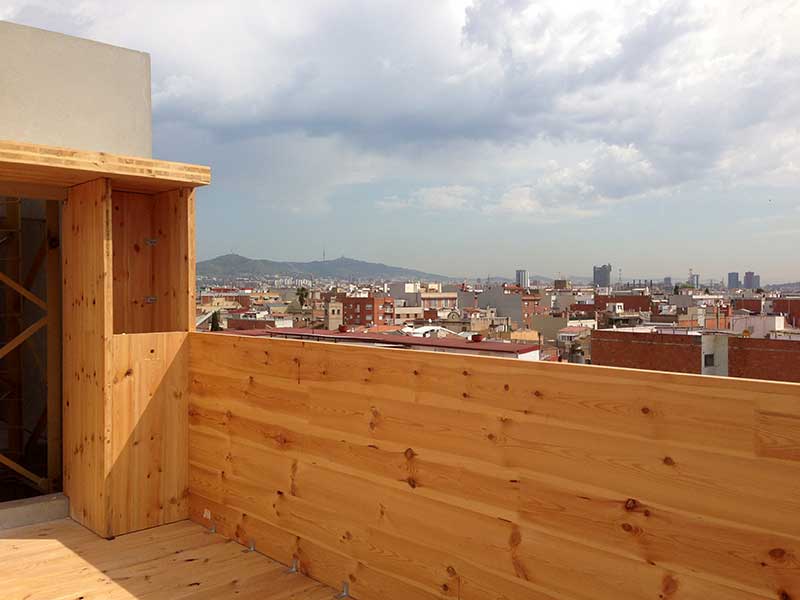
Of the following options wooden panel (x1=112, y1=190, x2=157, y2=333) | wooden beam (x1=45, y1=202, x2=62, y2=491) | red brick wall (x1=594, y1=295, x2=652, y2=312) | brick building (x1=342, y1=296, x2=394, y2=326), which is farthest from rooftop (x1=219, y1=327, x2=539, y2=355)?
brick building (x1=342, y1=296, x2=394, y2=326)

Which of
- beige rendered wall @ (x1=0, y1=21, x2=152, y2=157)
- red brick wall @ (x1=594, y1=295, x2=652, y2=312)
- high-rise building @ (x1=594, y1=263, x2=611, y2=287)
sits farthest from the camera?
high-rise building @ (x1=594, y1=263, x2=611, y2=287)

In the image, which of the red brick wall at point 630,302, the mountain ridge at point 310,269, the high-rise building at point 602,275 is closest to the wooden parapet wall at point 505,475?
the mountain ridge at point 310,269

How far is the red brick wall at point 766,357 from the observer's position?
10.9m

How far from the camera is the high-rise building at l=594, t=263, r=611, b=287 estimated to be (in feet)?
268

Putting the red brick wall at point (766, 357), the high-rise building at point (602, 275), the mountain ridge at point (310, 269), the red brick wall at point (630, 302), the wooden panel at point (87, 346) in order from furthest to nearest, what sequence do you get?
the high-rise building at point (602, 275) < the mountain ridge at point (310, 269) < the red brick wall at point (630, 302) < the red brick wall at point (766, 357) < the wooden panel at point (87, 346)

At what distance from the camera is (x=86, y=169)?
3514 mm

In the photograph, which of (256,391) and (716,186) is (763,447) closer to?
(256,391)

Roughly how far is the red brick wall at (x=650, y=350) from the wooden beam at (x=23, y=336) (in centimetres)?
893

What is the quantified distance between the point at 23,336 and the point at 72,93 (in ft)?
5.55

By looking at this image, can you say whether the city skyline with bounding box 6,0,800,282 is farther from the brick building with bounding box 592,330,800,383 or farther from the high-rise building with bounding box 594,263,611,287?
the high-rise building with bounding box 594,263,611,287

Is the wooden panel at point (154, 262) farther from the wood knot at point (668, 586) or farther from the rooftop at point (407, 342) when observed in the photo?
the wood knot at point (668, 586)

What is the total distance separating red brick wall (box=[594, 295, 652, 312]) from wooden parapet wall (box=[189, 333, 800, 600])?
41523 mm

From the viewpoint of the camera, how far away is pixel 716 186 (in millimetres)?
47812

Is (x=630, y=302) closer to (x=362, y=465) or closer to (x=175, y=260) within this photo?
(x=175, y=260)
